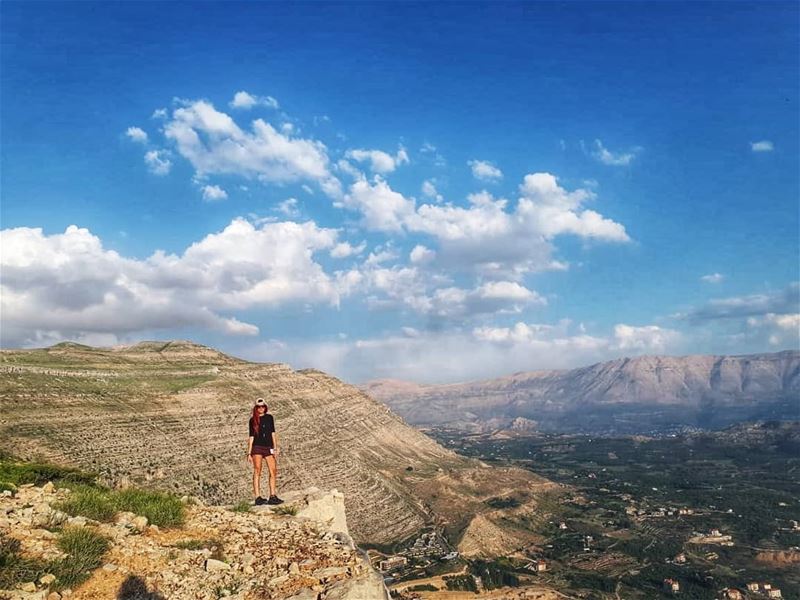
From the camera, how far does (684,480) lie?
196 metres

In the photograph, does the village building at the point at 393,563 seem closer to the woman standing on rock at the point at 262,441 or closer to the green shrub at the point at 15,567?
the woman standing on rock at the point at 262,441

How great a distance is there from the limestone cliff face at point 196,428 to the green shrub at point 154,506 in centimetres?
2294

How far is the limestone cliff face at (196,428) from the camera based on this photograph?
59.2 m

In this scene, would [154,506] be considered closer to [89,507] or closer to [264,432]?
[89,507]

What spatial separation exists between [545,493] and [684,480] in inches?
3039

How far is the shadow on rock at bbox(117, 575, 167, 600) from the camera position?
10.2 m

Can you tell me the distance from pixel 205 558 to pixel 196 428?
76.6 meters

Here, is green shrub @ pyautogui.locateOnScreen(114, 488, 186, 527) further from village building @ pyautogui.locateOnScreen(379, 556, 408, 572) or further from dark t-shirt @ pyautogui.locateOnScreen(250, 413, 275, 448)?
village building @ pyautogui.locateOnScreen(379, 556, 408, 572)

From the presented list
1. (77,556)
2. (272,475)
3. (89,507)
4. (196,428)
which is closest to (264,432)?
(272,475)

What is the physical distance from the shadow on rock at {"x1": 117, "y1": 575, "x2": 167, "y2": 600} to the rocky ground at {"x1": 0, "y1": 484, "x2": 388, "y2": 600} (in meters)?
0.02

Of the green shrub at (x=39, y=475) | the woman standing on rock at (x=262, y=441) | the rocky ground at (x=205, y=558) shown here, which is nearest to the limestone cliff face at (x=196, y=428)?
the green shrub at (x=39, y=475)

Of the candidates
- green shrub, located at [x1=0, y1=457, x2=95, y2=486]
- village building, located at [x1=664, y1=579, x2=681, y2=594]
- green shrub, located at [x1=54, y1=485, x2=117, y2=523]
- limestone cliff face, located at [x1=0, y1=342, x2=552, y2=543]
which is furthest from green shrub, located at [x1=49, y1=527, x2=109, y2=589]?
village building, located at [x1=664, y1=579, x2=681, y2=594]

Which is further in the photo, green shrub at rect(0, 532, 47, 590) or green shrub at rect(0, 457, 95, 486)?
green shrub at rect(0, 457, 95, 486)

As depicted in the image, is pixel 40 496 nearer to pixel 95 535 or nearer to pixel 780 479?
pixel 95 535
